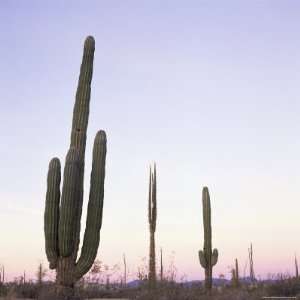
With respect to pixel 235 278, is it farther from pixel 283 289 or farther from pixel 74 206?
pixel 74 206

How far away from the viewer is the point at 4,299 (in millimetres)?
15305

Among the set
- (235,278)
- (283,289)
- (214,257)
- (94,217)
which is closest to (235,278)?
(235,278)

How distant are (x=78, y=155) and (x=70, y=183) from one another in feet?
2.66

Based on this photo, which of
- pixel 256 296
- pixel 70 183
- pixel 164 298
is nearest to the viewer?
pixel 70 183

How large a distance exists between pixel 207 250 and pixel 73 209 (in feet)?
31.1

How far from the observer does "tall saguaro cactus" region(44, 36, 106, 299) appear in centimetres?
1348

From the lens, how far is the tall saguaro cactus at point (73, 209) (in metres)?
13.5

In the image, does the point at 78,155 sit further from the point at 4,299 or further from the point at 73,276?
the point at 4,299

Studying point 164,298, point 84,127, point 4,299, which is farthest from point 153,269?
point 84,127

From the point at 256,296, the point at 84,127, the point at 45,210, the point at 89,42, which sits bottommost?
the point at 256,296

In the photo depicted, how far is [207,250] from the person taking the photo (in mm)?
21562

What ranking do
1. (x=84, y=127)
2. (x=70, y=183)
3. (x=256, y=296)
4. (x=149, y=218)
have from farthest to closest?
(x=149, y=218) → (x=256, y=296) → (x=84, y=127) → (x=70, y=183)

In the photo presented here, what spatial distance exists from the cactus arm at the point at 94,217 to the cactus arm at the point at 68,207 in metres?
0.50

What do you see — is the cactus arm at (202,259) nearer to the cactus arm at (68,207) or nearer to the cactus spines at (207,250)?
the cactus spines at (207,250)
